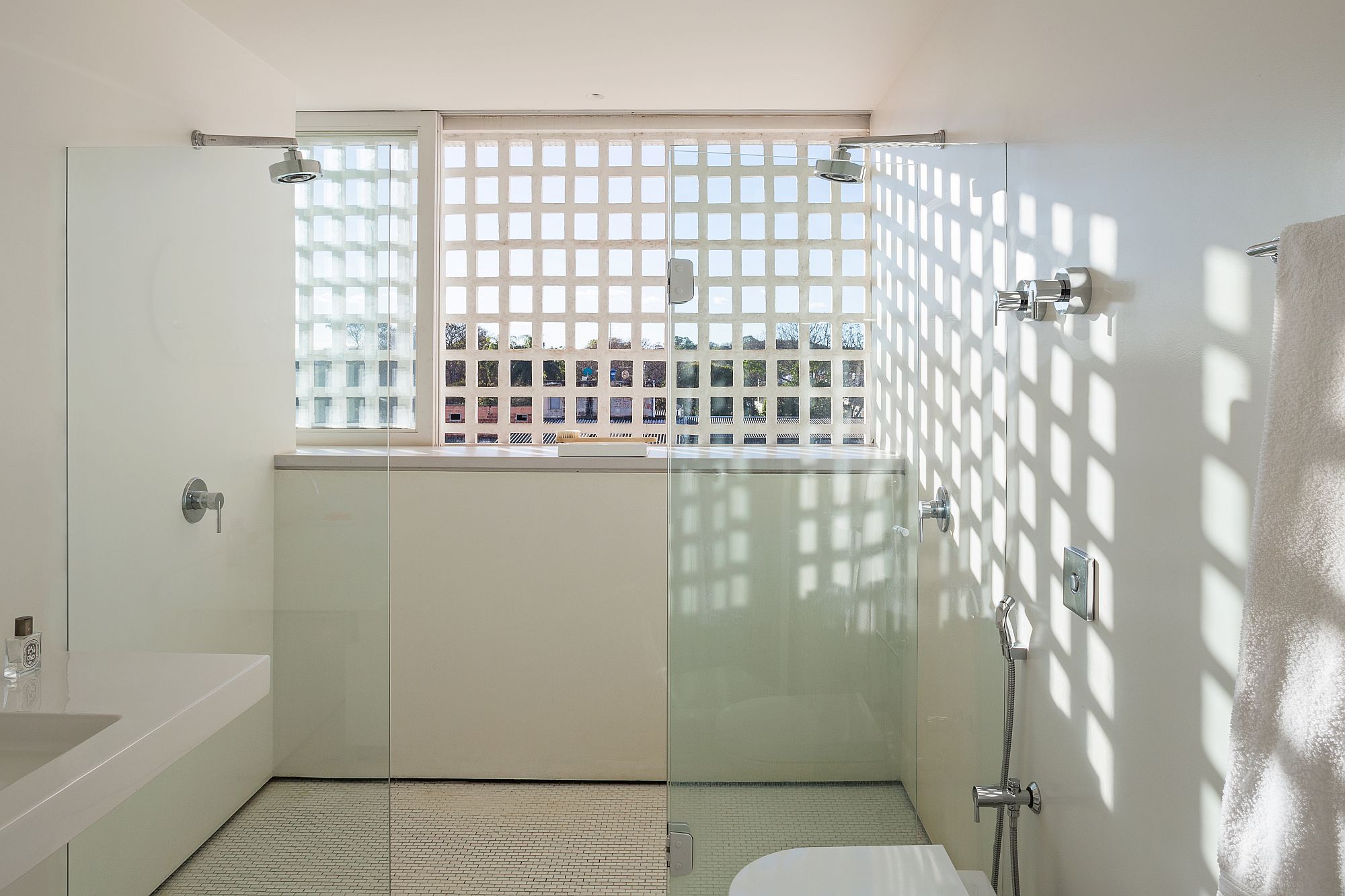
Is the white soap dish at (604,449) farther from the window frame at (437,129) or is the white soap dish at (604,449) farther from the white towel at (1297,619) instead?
the white towel at (1297,619)

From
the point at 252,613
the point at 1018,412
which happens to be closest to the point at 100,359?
the point at 252,613

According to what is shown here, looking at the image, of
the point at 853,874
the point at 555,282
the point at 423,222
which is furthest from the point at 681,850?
the point at 423,222

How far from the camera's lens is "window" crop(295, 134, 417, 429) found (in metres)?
1.91

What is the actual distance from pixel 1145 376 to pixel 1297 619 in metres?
0.61

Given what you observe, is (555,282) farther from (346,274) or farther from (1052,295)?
(1052,295)

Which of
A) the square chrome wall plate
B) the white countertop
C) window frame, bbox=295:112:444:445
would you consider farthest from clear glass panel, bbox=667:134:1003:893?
window frame, bbox=295:112:444:445

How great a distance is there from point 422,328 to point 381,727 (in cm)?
157

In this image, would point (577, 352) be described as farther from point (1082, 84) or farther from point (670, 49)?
point (1082, 84)

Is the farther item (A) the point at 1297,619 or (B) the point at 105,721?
(B) the point at 105,721

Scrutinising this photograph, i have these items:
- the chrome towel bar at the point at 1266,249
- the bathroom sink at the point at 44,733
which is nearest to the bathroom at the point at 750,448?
the bathroom sink at the point at 44,733

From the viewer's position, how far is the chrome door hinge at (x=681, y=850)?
1.91m

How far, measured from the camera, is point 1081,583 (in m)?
1.50

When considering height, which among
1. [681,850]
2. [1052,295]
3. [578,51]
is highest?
[578,51]

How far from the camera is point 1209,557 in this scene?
1.15 m
